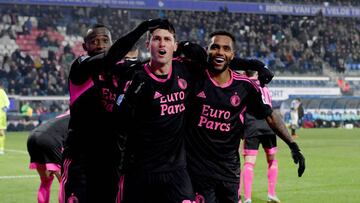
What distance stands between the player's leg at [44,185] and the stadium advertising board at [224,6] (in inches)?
1370

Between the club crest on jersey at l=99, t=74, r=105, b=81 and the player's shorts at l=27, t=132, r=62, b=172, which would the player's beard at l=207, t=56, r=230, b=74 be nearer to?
the club crest on jersey at l=99, t=74, r=105, b=81

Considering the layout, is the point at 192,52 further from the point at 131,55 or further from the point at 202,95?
the point at 131,55

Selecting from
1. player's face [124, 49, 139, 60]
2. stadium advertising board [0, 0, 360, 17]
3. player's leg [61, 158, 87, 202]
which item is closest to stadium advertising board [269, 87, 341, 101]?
→ stadium advertising board [0, 0, 360, 17]

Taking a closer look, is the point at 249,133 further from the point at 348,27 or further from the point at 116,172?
the point at 348,27

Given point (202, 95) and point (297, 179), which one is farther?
point (297, 179)

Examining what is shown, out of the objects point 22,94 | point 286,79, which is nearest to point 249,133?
point 22,94

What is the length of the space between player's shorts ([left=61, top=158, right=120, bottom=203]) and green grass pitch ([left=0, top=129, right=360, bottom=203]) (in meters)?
5.25

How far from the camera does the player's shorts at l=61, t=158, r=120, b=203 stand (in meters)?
6.80

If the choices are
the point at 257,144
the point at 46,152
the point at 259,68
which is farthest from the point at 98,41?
the point at 257,144

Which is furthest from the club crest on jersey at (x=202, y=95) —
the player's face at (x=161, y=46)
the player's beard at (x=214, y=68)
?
the player's face at (x=161, y=46)

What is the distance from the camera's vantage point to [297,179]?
1504cm

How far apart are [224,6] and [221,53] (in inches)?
1780

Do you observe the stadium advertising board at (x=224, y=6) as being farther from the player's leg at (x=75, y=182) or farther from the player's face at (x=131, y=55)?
the player's leg at (x=75, y=182)

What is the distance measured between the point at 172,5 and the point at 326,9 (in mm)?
13244
